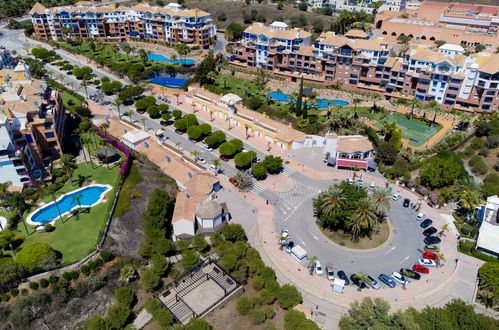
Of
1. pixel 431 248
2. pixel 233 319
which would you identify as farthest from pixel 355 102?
pixel 233 319

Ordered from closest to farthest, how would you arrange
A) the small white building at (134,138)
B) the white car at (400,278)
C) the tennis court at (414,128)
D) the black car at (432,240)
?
the white car at (400,278)
the black car at (432,240)
the small white building at (134,138)
the tennis court at (414,128)

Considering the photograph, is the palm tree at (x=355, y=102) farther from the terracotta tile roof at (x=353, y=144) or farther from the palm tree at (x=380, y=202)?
the palm tree at (x=380, y=202)

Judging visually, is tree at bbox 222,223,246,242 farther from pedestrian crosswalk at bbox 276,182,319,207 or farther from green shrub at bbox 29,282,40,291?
green shrub at bbox 29,282,40,291

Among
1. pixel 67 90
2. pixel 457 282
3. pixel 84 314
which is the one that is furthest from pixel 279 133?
pixel 67 90

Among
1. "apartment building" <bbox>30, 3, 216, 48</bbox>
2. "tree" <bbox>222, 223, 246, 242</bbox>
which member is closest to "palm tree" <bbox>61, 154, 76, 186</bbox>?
"tree" <bbox>222, 223, 246, 242</bbox>

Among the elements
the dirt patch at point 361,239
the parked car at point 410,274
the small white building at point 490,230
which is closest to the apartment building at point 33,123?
the dirt patch at point 361,239
